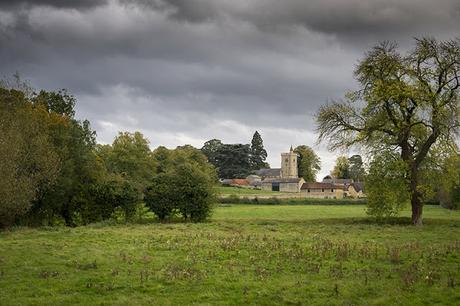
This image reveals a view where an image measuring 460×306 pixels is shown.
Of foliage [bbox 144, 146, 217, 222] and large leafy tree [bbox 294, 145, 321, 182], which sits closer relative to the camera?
foliage [bbox 144, 146, 217, 222]

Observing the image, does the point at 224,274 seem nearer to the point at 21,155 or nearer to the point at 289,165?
the point at 21,155

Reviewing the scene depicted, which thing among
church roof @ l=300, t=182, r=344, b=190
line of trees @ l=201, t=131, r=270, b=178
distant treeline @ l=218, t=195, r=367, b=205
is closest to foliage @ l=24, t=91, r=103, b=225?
distant treeline @ l=218, t=195, r=367, b=205

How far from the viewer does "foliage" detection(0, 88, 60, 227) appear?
2870cm

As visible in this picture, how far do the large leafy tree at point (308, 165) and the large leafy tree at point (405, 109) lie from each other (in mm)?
127646

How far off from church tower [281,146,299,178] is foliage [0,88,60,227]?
435ft

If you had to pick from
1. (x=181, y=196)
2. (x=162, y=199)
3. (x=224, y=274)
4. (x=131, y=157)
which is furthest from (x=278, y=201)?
(x=224, y=274)

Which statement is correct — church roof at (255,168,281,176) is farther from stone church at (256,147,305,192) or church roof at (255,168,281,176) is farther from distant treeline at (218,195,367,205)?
distant treeline at (218,195,367,205)

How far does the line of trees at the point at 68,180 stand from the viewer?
33.0 meters

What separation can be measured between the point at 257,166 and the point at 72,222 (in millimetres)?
142171

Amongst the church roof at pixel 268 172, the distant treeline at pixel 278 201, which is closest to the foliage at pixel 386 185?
the distant treeline at pixel 278 201

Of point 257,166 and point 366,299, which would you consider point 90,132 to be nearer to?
point 366,299

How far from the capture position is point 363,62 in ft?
122

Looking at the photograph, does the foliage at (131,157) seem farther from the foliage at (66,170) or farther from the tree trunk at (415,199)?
the tree trunk at (415,199)

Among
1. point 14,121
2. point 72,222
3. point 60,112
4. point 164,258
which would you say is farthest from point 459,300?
point 60,112
